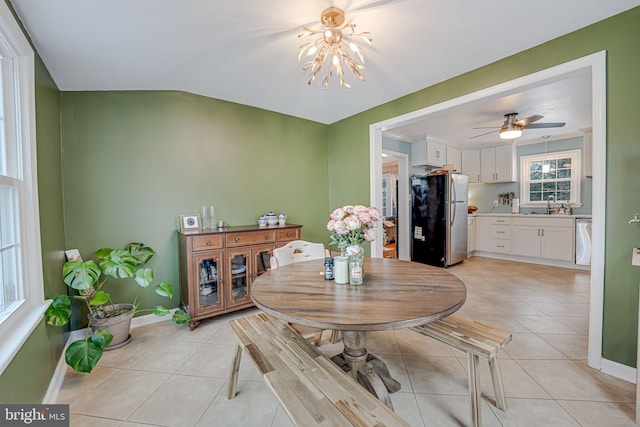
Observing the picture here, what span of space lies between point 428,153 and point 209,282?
422 cm

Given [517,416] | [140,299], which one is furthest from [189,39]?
[517,416]

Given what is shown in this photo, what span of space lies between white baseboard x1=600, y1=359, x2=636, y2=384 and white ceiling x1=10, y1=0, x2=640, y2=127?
2325 millimetres

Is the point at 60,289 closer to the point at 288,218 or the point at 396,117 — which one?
the point at 288,218

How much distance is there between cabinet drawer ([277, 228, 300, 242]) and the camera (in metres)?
3.08

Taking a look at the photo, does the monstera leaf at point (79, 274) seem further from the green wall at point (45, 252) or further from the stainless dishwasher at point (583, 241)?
the stainless dishwasher at point (583, 241)

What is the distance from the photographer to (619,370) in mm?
1780

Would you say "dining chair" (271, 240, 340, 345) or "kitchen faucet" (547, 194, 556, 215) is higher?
"kitchen faucet" (547, 194, 556, 215)

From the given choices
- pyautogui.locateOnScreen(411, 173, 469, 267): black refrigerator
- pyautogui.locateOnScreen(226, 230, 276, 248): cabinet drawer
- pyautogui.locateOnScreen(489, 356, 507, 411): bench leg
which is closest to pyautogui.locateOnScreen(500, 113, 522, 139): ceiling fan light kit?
pyautogui.locateOnScreen(411, 173, 469, 267): black refrigerator

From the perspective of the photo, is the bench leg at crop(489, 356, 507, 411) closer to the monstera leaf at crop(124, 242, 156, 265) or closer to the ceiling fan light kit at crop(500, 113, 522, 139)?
the monstera leaf at crop(124, 242, 156, 265)

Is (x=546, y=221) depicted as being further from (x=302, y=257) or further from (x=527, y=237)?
(x=302, y=257)

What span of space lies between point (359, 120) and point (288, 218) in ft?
5.37

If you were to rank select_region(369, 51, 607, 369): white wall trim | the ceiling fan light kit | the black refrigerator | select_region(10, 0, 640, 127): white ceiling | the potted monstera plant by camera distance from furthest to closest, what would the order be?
the black refrigerator, the ceiling fan light kit, select_region(369, 51, 607, 369): white wall trim, the potted monstera plant, select_region(10, 0, 640, 127): white ceiling

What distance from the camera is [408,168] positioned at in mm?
5102

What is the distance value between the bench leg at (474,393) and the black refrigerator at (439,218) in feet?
11.8
